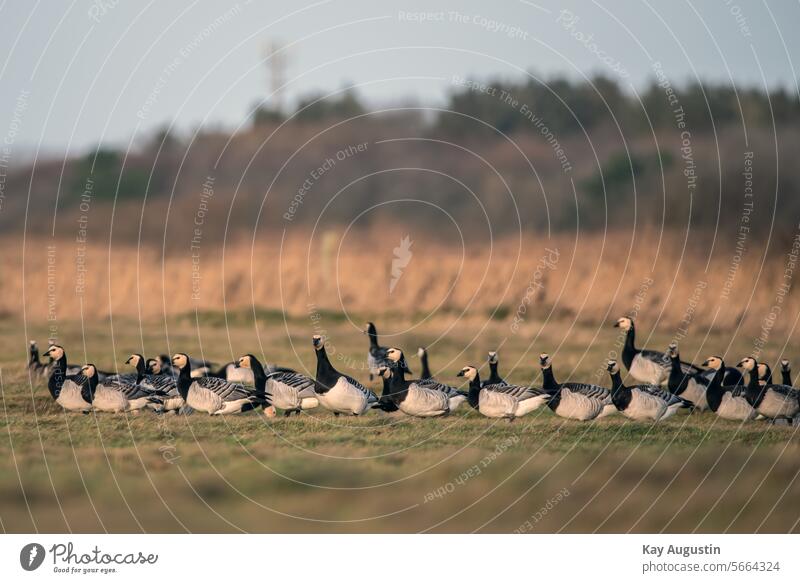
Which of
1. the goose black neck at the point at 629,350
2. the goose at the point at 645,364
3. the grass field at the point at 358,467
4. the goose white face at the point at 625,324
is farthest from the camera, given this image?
the goose white face at the point at 625,324

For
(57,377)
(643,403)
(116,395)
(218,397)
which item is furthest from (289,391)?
(643,403)

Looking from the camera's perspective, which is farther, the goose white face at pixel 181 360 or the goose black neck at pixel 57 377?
the goose black neck at pixel 57 377

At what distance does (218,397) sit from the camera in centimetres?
1545

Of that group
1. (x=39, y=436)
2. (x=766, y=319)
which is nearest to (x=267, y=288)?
(x=766, y=319)

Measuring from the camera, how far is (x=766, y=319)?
24.0 metres

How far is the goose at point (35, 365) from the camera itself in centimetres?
1817

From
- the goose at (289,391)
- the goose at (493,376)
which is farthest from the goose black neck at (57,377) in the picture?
the goose at (493,376)

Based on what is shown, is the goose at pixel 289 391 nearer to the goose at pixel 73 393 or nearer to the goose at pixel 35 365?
the goose at pixel 73 393

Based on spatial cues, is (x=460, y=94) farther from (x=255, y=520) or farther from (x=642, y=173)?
(x=255, y=520)

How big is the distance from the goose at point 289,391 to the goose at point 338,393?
17 centimetres

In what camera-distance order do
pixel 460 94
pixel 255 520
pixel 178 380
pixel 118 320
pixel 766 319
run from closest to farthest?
pixel 255 520, pixel 178 380, pixel 766 319, pixel 118 320, pixel 460 94

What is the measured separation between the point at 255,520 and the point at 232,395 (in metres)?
2.63

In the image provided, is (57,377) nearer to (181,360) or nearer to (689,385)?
(181,360)

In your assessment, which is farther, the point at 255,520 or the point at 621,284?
the point at 621,284
